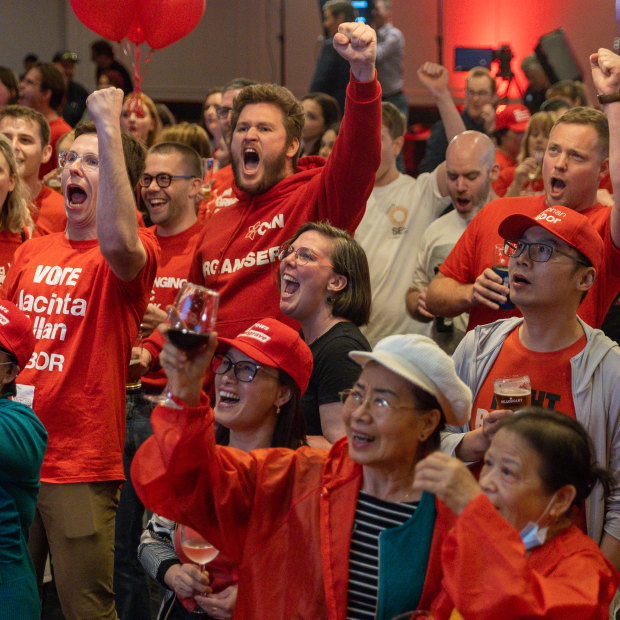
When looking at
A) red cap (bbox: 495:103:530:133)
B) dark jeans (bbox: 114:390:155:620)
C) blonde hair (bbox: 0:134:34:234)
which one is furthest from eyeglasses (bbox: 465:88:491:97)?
dark jeans (bbox: 114:390:155:620)

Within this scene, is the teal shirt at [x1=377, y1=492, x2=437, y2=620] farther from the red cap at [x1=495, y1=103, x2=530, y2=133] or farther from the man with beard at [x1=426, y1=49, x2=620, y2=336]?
the red cap at [x1=495, y1=103, x2=530, y2=133]

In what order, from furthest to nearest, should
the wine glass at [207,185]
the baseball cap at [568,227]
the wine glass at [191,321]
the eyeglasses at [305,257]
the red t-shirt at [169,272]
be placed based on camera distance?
the wine glass at [207,185] < the red t-shirt at [169,272] < the eyeglasses at [305,257] < the baseball cap at [568,227] < the wine glass at [191,321]

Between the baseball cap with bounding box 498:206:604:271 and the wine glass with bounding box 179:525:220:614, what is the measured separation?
1.19 metres

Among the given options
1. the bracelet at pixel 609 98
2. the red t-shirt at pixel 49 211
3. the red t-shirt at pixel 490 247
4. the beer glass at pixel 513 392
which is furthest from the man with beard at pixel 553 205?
the red t-shirt at pixel 49 211

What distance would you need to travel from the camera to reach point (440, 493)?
1807mm

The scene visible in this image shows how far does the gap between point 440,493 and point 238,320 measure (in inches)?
64.6

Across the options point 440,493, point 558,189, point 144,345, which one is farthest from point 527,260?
point 144,345

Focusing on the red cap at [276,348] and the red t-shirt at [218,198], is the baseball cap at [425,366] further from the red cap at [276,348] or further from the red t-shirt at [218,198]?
the red t-shirt at [218,198]

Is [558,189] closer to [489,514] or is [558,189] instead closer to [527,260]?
[527,260]

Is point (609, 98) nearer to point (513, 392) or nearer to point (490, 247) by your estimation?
point (490, 247)

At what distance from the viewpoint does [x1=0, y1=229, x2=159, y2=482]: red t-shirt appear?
9.79ft

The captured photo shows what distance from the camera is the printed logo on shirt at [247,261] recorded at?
3.38 metres

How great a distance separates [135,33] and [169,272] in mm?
1343

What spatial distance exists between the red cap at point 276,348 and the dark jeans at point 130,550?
3.45ft
